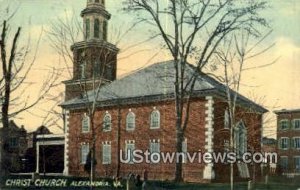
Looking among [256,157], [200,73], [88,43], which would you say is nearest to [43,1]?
[88,43]

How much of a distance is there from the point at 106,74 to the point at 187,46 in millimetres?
2007

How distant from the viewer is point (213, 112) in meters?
13.9

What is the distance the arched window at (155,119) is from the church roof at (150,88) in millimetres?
324

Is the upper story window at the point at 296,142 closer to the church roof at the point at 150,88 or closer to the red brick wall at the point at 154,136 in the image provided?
the church roof at the point at 150,88

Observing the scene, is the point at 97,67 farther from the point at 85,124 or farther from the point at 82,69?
the point at 85,124

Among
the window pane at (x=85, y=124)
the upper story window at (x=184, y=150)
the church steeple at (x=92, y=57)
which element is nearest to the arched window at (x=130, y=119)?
the window pane at (x=85, y=124)

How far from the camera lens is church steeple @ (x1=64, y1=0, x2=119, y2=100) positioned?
484 inches

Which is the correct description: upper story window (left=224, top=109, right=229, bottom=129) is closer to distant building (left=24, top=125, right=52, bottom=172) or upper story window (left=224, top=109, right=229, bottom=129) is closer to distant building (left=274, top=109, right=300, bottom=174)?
distant building (left=274, top=109, right=300, bottom=174)

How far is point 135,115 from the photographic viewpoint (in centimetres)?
1491

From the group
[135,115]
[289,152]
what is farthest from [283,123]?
[135,115]

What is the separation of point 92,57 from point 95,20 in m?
1.98

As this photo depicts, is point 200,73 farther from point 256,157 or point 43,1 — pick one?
point 43,1

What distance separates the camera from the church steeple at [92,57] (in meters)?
12.3

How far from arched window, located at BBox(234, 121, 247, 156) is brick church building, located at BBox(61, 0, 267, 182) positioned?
0.02 metres
